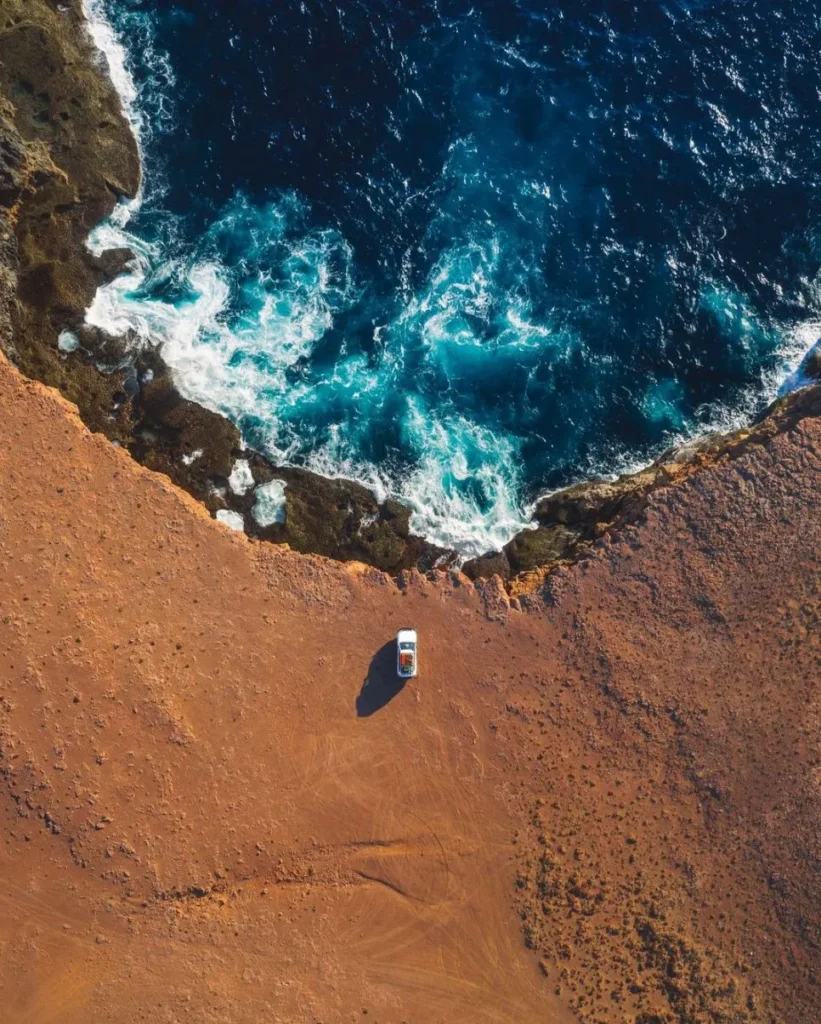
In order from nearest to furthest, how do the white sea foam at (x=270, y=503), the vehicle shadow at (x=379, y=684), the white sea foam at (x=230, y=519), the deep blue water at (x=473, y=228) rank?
the vehicle shadow at (x=379, y=684)
the white sea foam at (x=230, y=519)
the white sea foam at (x=270, y=503)
the deep blue water at (x=473, y=228)

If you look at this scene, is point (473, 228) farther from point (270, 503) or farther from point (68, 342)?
point (68, 342)

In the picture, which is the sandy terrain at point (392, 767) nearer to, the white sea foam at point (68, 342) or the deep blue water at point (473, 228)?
the white sea foam at point (68, 342)

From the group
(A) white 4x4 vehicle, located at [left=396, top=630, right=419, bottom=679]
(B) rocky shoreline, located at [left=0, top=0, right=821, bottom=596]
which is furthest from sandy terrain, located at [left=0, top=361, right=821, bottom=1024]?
(B) rocky shoreline, located at [left=0, top=0, right=821, bottom=596]

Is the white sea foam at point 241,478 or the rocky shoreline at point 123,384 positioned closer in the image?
the rocky shoreline at point 123,384

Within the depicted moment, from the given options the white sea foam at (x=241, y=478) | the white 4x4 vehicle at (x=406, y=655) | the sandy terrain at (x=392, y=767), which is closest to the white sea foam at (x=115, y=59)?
the sandy terrain at (x=392, y=767)

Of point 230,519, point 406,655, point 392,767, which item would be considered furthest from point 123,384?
point 392,767

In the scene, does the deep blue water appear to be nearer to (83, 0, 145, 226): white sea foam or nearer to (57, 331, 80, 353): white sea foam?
(83, 0, 145, 226): white sea foam
